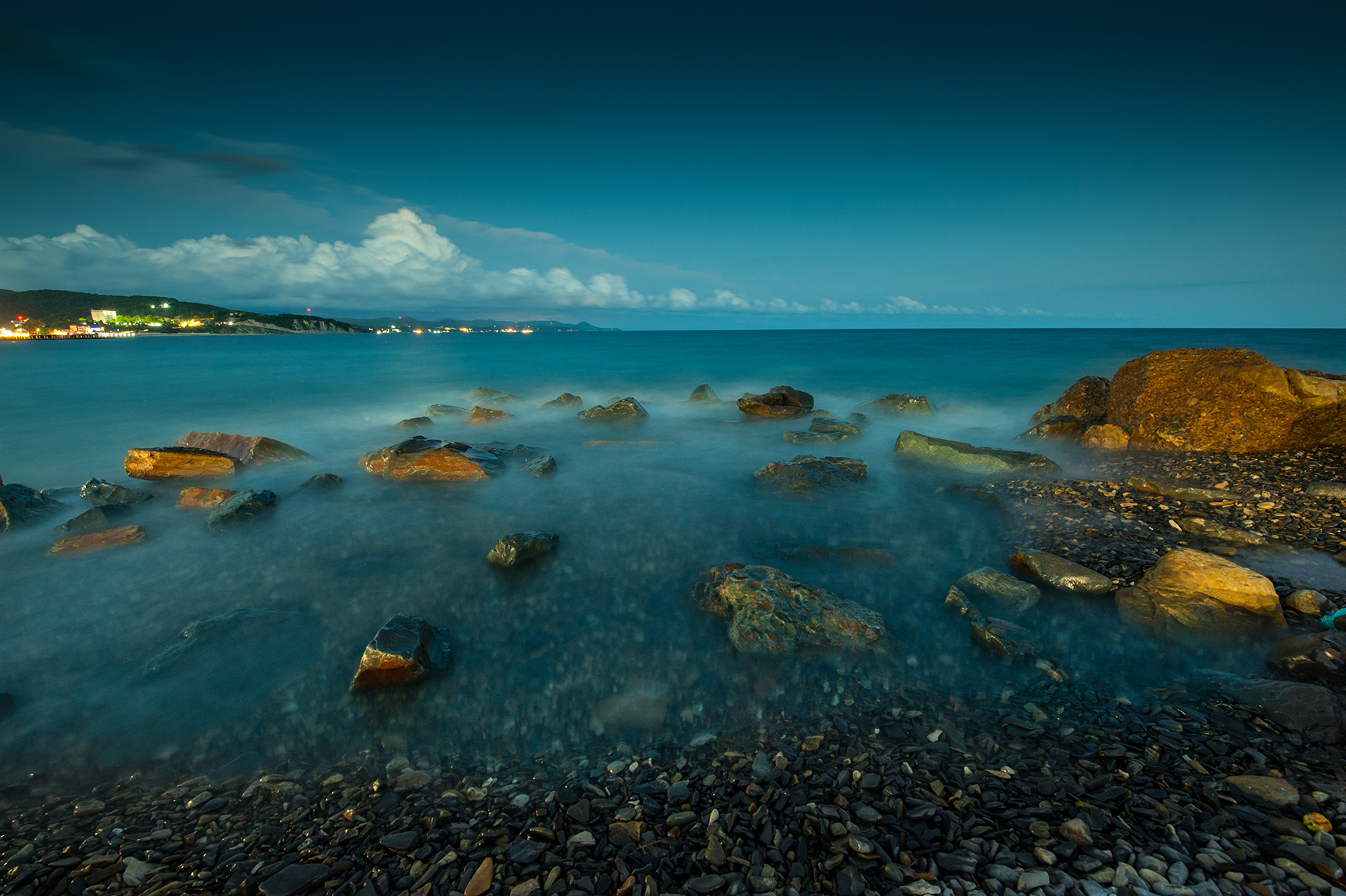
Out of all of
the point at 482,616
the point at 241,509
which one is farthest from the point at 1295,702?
the point at 241,509

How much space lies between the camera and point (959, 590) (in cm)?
607

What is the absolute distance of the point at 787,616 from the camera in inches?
215

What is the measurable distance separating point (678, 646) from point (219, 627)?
5.17 m

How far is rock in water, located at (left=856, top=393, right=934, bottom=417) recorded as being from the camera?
19891 millimetres

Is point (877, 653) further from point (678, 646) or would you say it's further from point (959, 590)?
point (678, 646)

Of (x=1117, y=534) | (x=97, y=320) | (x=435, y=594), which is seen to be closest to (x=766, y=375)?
(x=1117, y=534)

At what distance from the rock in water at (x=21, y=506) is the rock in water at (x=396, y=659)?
329 inches

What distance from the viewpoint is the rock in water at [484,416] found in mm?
19219

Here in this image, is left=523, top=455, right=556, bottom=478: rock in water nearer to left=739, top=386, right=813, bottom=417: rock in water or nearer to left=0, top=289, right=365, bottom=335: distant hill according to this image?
left=739, top=386, right=813, bottom=417: rock in water

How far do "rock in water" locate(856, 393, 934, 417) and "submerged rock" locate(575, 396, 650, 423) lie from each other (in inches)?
342

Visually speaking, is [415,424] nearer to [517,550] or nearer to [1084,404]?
[517,550]

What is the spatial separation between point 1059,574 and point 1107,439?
8469mm

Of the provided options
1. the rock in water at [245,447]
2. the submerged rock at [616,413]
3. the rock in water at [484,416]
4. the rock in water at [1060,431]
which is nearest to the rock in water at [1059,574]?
the rock in water at [1060,431]

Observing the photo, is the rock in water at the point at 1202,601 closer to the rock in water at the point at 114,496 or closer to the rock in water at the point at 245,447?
the rock in water at the point at 114,496
